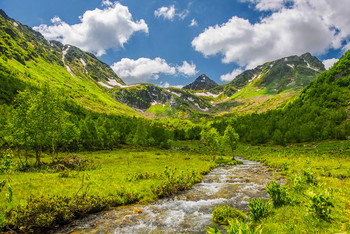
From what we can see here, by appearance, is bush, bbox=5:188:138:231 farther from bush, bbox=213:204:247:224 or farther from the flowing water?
bush, bbox=213:204:247:224

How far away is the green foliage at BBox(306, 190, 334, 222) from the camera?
8844 mm

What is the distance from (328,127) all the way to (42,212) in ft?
411

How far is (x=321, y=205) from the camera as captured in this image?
8.92 meters

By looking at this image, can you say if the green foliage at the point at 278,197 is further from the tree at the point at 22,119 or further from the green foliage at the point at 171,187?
the tree at the point at 22,119

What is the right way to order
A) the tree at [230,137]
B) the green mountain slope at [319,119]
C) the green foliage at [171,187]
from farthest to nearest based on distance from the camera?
the green mountain slope at [319,119] → the tree at [230,137] → the green foliage at [171,187]

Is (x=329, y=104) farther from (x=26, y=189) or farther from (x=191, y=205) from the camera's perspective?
(x=26, y=189)

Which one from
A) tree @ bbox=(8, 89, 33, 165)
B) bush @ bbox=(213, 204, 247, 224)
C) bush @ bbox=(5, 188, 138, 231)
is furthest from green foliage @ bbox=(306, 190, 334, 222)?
tree @ bbox=(8, 89, 33, 165)

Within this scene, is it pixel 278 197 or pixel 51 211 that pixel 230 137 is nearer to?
pixel 278 197

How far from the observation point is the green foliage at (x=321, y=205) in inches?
348

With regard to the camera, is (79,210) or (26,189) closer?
(79,210)

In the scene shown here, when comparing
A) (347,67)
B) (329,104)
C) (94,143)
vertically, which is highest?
(347,67)

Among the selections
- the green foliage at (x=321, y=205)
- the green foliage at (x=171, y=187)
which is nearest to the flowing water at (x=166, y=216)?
the green foliage at (x=171, y=187)

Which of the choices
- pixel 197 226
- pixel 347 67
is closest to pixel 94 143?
pixel 197 226

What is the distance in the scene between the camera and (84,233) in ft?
34.9
